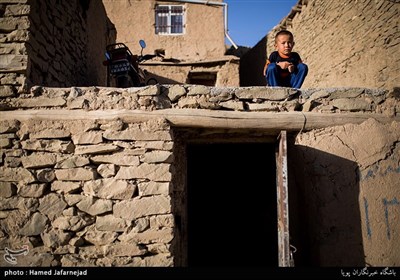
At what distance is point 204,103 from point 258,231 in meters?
3.38

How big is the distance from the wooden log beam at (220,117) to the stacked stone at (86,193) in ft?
0.24

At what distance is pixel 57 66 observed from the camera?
3.08 meters

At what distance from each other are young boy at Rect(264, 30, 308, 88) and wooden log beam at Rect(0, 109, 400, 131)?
0.66 m

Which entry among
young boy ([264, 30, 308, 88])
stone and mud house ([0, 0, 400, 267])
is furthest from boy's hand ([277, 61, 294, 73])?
stone and mud house ([0, 0, 400, 267])

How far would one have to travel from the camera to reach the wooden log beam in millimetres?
2367

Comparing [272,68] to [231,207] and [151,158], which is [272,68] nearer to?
[151,158]

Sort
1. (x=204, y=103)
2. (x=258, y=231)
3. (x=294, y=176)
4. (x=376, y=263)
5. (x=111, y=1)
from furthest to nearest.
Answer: (x=111, y=1) → (x=258, y=231) → (x=294, y=176) → (x=204, y=103) → (x=376, y=263)

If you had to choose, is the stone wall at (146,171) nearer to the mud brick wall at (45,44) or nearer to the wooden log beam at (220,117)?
the wooden log beam at (220,117)

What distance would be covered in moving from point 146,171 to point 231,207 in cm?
354

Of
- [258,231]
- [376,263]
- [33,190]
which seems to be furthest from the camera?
[258,231]

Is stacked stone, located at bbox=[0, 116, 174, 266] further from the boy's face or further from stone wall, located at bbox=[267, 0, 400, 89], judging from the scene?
stone wall, located at bbox=[267, 0, 400, 89]

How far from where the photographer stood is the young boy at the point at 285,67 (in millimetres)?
3166

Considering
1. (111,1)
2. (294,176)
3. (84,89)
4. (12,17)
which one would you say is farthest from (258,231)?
(111,1)

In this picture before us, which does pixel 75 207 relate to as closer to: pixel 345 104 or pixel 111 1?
pixel 345 104
